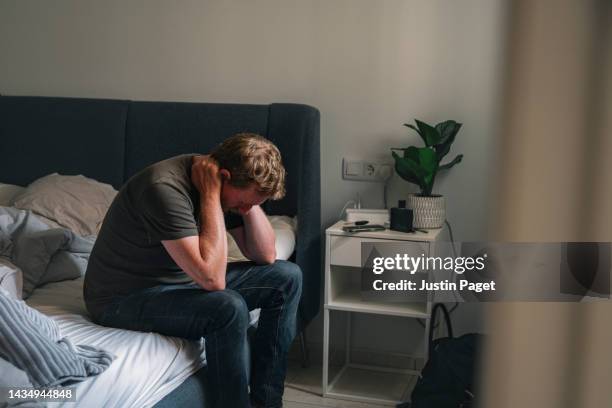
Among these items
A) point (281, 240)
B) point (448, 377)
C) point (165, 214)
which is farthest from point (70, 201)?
point (448, 377)

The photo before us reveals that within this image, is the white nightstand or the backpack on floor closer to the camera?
the backpack on floor

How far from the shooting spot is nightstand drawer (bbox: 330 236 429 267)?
264 centimetres

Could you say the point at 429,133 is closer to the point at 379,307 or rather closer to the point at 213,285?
the point at 379,307

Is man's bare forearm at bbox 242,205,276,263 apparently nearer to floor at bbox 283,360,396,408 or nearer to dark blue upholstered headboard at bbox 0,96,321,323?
dark blue upholstered headboard at bbox 0,96,321,323

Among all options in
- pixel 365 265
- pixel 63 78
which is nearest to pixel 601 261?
pixel 365 265

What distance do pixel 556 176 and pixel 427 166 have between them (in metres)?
2.38

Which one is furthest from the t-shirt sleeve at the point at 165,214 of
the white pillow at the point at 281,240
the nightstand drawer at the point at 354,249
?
the nightstand drawer at the point at 354,249

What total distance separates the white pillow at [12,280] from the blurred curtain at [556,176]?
77.9 inches

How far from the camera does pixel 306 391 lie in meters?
2.85

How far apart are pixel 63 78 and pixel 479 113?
6.14 feet

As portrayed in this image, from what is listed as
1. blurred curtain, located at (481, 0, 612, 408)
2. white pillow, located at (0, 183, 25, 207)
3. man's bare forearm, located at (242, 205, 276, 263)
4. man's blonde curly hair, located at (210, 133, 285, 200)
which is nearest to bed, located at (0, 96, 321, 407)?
white pillow, located at (0, 183, 25, 207)

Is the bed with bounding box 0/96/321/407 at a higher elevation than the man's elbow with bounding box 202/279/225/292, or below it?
higher

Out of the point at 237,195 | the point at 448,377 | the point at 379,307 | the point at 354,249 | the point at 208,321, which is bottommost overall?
the point at 448,377

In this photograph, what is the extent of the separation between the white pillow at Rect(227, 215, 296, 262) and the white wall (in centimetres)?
30
